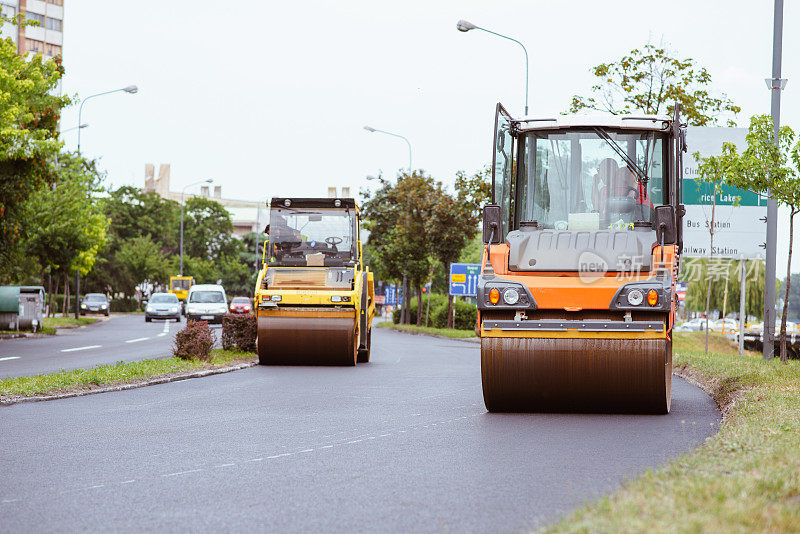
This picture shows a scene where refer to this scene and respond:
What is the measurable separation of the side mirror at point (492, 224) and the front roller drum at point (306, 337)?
28.0ft

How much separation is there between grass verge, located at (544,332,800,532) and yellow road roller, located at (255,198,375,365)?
10.8m

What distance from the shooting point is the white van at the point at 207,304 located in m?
47.4

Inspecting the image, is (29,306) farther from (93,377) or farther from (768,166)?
(768,166)

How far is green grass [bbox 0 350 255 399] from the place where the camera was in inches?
531

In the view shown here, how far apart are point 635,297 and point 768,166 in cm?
781

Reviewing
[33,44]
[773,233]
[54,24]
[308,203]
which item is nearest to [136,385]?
[308,203]

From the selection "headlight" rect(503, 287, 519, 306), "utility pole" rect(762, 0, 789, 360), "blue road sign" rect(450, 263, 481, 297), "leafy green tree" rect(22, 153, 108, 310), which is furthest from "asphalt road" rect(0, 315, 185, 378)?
"utility pole" rect(762, 0, 789, 360)

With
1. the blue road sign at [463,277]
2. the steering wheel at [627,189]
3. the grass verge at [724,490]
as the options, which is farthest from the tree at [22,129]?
the grass verge at [724,490]

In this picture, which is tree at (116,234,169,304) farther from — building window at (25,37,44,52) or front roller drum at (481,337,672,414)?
front roller drum at (481,337,672,414)

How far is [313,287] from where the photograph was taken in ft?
66.3

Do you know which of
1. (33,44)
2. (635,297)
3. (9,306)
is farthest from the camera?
(33,44)

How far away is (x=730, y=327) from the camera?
6456 centimetres

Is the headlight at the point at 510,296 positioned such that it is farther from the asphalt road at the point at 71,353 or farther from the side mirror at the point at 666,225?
Result: the asphalt road at the point at 71,353

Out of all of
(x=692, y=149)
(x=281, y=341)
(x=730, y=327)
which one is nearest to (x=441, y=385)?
(x=281, y=341)
